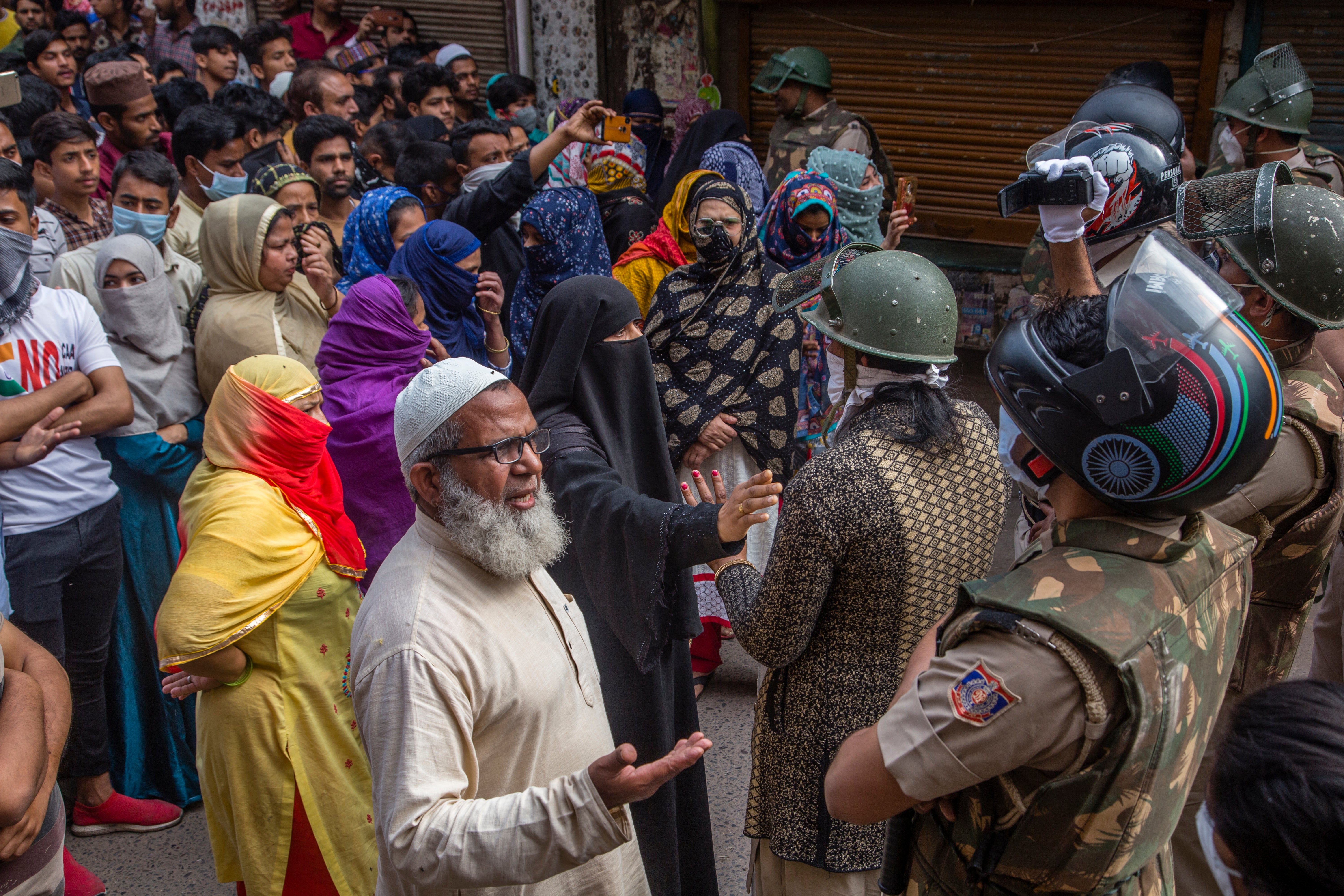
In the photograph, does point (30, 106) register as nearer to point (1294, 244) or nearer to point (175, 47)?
point (175, 47)

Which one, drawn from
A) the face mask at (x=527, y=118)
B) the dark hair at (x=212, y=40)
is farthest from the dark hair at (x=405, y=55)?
the face mask at (x=527, y=118)

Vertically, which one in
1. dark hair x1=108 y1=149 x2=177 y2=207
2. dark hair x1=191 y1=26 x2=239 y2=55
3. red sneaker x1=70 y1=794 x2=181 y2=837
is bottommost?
red sneaker x1=70 y1=794 x2=181 y2=837

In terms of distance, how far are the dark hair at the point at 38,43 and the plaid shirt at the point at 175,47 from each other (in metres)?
1.78

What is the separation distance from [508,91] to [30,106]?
3.42 meters

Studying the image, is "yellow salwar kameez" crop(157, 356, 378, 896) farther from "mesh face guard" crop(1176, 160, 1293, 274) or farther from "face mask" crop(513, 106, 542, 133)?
"face mask" crop(513, 106, 542, 133)

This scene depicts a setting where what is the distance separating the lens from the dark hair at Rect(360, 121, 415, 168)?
6.36 metres

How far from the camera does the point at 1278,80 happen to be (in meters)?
4.69

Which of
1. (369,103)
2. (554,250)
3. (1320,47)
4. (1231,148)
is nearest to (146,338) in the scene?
(554,250)

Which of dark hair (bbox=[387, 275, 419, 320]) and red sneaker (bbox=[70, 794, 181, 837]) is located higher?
dark hair (bbox=[387, 275, 419, 320])

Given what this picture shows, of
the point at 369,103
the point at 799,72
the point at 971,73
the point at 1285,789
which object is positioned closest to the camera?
the point at 1285,789

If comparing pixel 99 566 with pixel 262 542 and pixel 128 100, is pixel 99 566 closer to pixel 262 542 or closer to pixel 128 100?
pixel 262 542

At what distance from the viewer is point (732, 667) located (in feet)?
14.9

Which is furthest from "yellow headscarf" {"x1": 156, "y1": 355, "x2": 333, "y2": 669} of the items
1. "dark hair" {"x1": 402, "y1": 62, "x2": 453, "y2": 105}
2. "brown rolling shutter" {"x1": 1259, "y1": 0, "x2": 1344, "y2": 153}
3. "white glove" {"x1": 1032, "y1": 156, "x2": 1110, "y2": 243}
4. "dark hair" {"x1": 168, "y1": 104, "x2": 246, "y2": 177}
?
"brown rolling shutter" {"x1": 1259, "y1": 0, "x2": 1344, "y2": 153}

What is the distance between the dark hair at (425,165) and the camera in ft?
18.8
